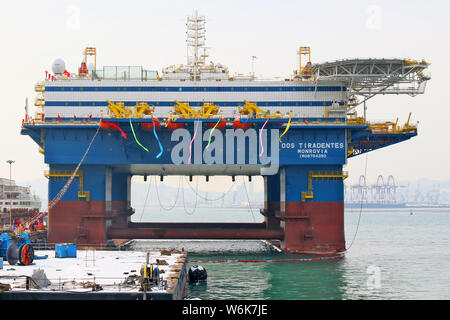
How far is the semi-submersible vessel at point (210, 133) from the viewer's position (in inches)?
2253

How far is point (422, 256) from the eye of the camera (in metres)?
62.1

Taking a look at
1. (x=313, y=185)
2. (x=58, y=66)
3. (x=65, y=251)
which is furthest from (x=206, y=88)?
(x=65, y=251)

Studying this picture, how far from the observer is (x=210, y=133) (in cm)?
5612

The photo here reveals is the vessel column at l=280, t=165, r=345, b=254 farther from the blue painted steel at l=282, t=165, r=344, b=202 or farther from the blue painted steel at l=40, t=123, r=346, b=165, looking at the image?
the blue painted steel at l=40, t=123, r=346, b=165

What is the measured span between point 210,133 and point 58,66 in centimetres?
2076

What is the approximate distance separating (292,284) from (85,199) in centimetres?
2744

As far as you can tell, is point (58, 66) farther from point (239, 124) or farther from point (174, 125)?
point (239, 124)

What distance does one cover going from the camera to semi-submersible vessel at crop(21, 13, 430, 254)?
188ft

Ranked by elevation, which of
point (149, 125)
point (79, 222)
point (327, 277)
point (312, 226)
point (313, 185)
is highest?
point (149, 125)

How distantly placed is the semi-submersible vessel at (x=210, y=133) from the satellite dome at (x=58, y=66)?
3.87 feet

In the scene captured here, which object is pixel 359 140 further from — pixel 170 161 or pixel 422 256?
pixel 170 161

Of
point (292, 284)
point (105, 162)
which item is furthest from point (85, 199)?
point (292, 284)

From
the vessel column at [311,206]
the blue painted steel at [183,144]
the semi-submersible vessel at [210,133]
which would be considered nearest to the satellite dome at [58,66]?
the semi-submersible vessel at [210,133]

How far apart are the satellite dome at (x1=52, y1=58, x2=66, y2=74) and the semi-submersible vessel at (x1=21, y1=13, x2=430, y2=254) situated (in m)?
1.18
